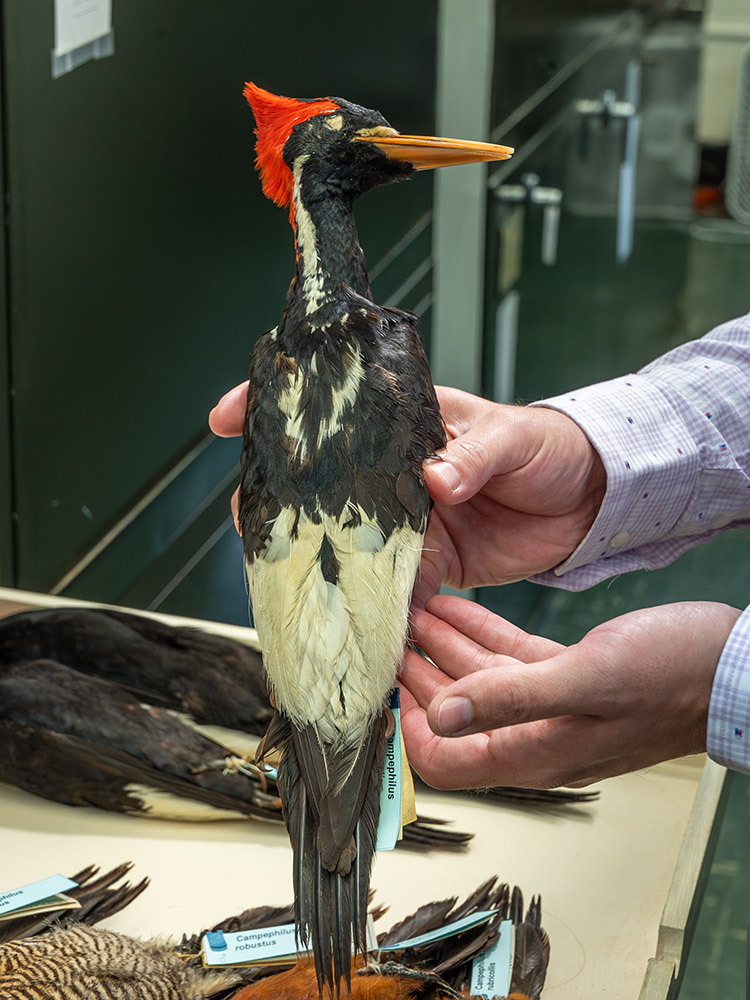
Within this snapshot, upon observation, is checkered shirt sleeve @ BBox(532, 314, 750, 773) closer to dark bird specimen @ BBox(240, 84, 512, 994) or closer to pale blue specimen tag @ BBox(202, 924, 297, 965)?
dark bird specimen @ BBox(240, 84, 512, 994)

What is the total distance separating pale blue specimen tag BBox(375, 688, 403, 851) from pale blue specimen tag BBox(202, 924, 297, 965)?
0.22m

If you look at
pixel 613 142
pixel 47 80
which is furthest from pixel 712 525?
pixel 613 142

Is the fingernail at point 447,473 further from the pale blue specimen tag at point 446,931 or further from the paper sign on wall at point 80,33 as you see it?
the paper sign on wall at point 80,33

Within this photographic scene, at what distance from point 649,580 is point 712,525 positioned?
175 cm

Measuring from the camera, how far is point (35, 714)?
125 cm

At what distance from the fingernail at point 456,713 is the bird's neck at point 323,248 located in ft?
1.11

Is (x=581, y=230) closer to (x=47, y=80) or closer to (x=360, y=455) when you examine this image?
(x=47, y=80)

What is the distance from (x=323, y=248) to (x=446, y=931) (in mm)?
638

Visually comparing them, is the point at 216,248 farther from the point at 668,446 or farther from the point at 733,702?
the point at 733,702

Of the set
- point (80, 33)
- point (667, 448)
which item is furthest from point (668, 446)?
point (80, 33)

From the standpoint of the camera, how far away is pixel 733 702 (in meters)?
0.88

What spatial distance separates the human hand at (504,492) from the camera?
3.23 feet

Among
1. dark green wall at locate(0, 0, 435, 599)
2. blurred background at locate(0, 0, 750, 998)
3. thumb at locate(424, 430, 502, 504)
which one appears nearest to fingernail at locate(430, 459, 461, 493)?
thumb at locate(424, 430, 502, 504)

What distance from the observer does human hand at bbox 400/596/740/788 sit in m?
0.85
